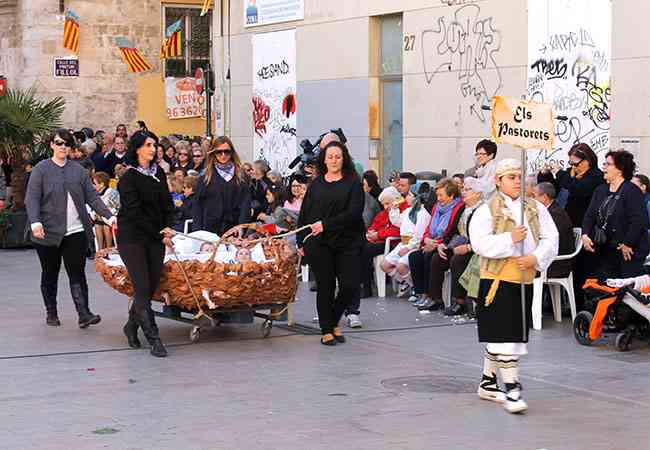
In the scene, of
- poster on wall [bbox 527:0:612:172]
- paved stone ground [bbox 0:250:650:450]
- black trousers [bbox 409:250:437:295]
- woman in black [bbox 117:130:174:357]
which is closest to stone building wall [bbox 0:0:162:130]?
poster on wall [bbox 527:0:612:172]

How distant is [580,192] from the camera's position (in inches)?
547

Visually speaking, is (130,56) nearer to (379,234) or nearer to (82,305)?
(379,234)

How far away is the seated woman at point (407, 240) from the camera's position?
48.8 ft

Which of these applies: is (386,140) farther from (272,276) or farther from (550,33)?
(272,276)

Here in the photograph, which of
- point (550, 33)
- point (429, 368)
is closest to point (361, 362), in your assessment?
point (429, 368)

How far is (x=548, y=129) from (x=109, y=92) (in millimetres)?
22106

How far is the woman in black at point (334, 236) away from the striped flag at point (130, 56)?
764 inches

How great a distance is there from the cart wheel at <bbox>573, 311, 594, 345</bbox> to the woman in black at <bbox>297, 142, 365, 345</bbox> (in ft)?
6.61

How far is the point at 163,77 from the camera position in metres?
31.6

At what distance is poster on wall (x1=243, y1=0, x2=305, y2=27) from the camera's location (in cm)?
2178

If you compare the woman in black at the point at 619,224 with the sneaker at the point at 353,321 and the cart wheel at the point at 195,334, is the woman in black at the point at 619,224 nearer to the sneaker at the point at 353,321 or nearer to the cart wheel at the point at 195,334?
the sneaker at the point at 353,321

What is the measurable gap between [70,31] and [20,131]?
29.4ft

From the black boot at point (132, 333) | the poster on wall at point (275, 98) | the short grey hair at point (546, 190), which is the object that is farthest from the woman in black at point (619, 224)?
the poster on wall at point (275, 98)

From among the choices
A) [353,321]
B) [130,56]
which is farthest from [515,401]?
[130,56]
